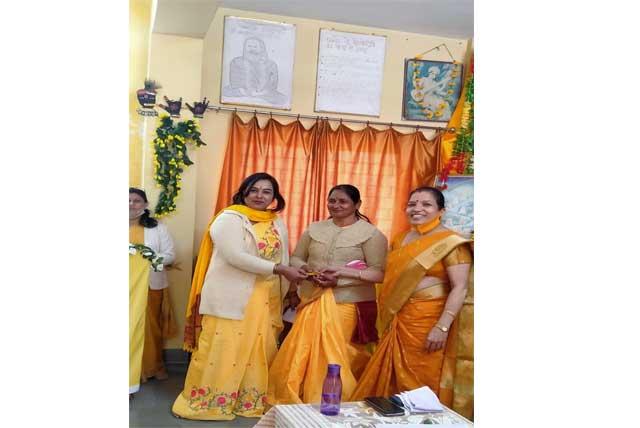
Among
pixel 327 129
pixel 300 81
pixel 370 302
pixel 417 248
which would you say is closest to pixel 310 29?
pixel 300 81

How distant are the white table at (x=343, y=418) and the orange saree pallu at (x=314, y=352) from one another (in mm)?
264

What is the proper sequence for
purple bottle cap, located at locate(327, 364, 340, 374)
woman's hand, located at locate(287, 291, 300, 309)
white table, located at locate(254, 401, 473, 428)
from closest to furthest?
white table, located at locate(254, 401, 473, 428) < purple bottle cap, located at locate(327, 364, 340, 374) < woman's hand, located at locate(287, 291, 300, 309)

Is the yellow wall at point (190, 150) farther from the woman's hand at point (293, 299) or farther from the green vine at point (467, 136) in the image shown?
the green vine at point (467, 136)

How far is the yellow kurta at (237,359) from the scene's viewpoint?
2127 millimetres

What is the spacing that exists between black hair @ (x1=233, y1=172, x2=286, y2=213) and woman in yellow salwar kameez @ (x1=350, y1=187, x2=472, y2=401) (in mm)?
411

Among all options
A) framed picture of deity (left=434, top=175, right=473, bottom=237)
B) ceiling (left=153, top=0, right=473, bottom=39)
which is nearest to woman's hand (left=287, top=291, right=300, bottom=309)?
framed picture of deity (left=434, top=175, right=473, bottom=237)

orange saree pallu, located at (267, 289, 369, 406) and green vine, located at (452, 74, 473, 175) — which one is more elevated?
green vine, located at (452, 74, 473, 175)

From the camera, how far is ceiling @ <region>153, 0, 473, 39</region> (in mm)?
1982

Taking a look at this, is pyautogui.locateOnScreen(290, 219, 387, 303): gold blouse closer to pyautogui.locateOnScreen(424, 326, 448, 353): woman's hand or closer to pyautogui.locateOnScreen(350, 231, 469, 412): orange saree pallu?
pyautogui.locateOnScreen(350, 231, 469, 412): orange saree pallu

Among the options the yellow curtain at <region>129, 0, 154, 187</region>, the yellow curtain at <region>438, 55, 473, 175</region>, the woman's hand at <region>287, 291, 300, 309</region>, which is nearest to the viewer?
the yellow curtain at <region>129, 0, 154, 187</region>

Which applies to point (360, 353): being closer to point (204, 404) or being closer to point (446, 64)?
point (204, 404)

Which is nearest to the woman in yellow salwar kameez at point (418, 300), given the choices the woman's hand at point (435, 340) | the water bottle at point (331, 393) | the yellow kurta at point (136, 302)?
the woman's hand at point (435, 340)

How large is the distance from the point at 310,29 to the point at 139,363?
120cm

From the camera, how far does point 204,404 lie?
212 cm
